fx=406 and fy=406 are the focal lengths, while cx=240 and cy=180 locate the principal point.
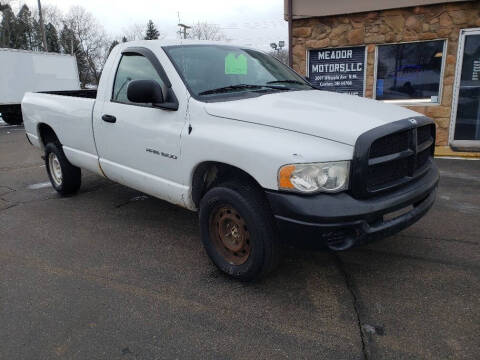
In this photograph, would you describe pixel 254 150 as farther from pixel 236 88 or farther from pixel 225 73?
pixel 225 73

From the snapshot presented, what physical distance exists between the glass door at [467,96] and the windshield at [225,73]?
17.4ft

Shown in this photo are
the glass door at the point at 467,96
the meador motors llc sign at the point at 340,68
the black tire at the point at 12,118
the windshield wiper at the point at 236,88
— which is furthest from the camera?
the black tire at the point at 12,118

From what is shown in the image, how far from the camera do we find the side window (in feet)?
12.8

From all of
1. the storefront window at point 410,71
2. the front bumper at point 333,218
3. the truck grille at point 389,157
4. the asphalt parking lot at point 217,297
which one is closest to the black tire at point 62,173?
the asphalt parking lot at point 217,297

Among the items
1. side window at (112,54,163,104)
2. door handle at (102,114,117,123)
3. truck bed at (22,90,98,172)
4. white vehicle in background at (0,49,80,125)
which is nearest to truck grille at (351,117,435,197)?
side window at (112,54,163,104)

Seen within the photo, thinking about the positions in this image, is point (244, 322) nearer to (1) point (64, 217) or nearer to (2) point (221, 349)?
(2) point (221, 349)

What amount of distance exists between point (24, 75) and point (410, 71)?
15.5 metres

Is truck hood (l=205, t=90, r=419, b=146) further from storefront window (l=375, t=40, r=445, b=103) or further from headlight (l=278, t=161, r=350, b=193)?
storefront window (l=375, t=40, r=445, b=103)

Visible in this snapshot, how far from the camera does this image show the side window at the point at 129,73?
3.89 m

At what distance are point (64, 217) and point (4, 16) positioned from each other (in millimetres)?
56639

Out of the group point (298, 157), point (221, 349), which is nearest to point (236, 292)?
point (221, 349)

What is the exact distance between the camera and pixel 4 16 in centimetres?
5025

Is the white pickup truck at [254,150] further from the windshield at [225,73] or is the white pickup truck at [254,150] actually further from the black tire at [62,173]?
the black tire at [62,173]

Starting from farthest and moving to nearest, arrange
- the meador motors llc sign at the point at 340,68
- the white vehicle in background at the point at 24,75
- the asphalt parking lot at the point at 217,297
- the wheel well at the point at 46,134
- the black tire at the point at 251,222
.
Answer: the white vehicle in background at the point at 24,75, the meador motors llc sign at the point at 340,68, the wheel well at the point at 46,134, the black tire at the point at 251,222, the asphalt parking lot at the point at 217,297
